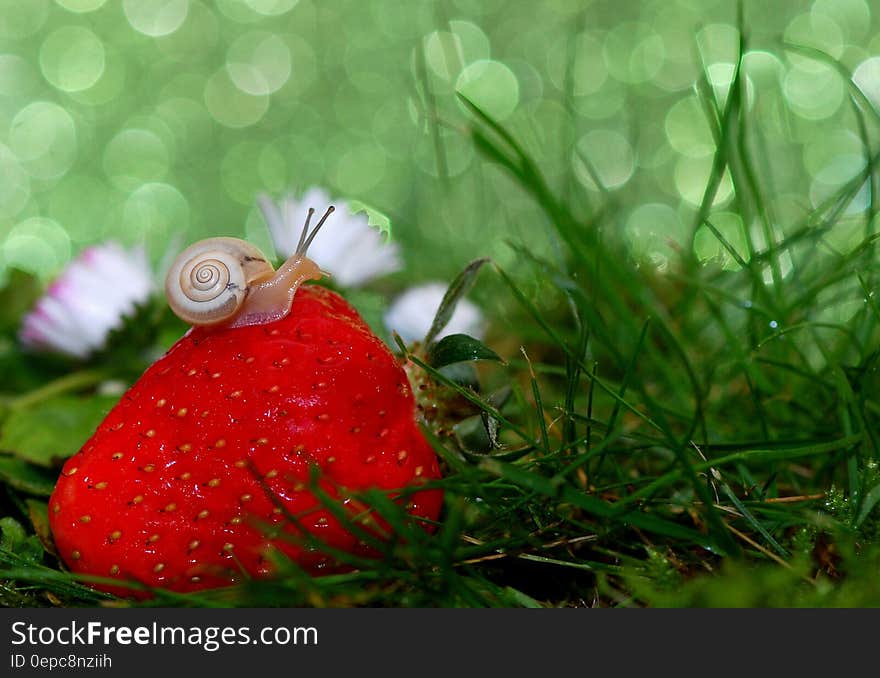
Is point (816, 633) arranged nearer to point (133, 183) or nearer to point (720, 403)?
point (720, 403)

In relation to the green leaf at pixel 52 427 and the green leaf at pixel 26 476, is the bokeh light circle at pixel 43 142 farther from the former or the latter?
the green leaf at pixel 26 476

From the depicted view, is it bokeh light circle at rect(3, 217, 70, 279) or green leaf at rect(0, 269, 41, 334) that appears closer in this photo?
green leaf at rect(0, 269, 41, 334)

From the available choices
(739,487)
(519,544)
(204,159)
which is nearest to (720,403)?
(739,487)

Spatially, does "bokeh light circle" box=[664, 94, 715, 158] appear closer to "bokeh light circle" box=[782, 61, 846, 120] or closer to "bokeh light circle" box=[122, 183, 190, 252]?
"bokeh light circle" box=[782, 61, 846, 120]

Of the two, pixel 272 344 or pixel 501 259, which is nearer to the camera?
pixel 272 344

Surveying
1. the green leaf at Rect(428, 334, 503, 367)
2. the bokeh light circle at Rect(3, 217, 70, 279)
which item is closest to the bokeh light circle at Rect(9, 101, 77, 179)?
the bokeh light circle at Rect(3, 217, 70, 279)

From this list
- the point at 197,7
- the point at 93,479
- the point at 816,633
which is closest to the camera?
the point at 816,633

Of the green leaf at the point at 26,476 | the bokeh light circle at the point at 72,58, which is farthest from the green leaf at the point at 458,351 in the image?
the bokeh light circle at the point at 72,58
